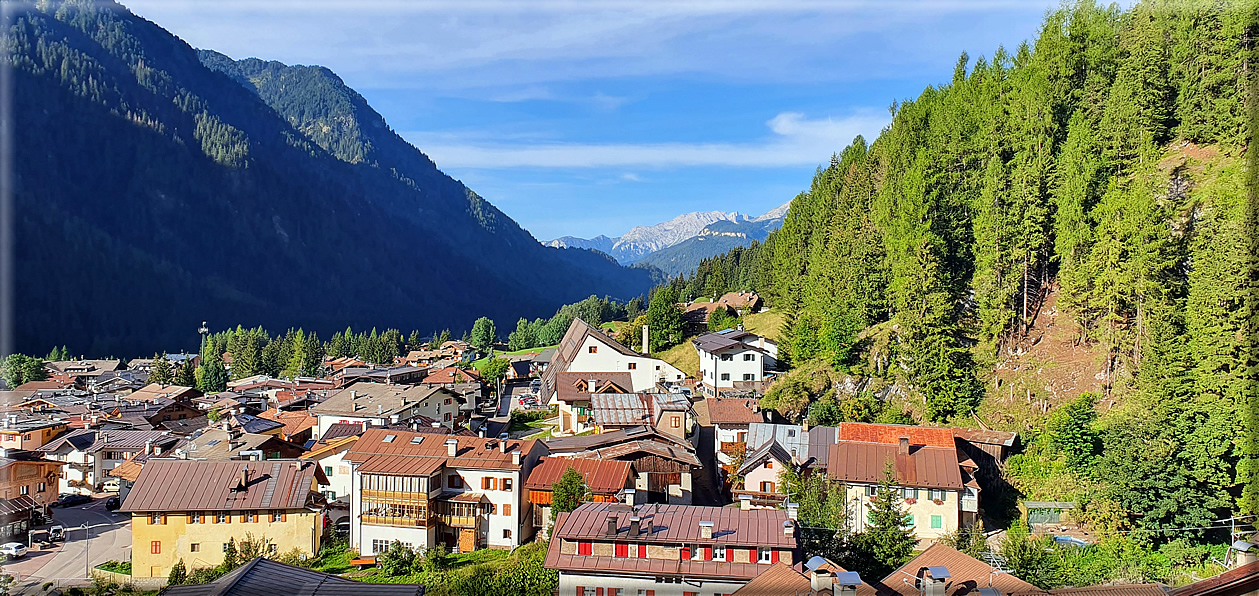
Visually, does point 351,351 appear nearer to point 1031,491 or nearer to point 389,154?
point 1031,491

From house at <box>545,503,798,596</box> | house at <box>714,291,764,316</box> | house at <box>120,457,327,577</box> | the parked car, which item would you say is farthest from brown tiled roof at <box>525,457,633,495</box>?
house at <box>714,291,764,316</box>

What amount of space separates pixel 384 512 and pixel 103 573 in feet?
15.4

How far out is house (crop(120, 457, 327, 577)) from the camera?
13.5 meters

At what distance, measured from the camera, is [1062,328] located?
14367 mm

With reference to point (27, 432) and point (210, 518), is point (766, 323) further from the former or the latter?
point (27, 432)

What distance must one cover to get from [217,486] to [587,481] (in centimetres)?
670

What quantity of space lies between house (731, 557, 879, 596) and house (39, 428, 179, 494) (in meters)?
19.6

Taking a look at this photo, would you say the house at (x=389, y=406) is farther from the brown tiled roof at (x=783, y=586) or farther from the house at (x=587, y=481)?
the brown tiled roof at (x=783, y=586)

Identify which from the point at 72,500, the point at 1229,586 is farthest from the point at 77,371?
the point at 1229,586

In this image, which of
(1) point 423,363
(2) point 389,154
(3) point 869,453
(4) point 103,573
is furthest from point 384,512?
(2) point 389,154

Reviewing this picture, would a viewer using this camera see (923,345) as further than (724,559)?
Yes

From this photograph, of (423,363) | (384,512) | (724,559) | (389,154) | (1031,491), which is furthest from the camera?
(389,154)

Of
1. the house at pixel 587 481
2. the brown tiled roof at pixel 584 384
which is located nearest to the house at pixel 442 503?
the house at pixel 587 481

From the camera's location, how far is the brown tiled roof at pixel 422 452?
1421cm
